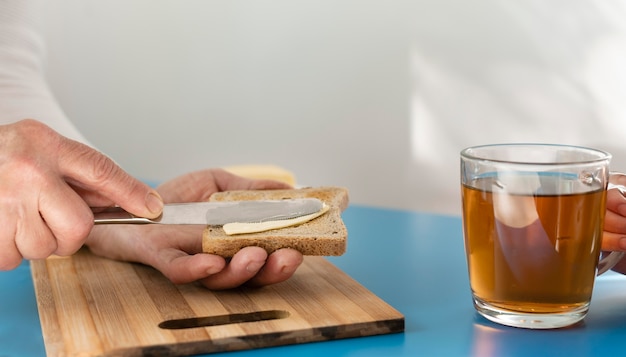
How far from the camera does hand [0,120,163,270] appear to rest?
0.88 metres

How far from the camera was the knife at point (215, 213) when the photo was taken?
3.05 feet

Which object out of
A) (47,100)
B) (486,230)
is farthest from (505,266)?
(47,100)

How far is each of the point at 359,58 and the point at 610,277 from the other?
9.14ft

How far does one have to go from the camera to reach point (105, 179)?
0.91 metres

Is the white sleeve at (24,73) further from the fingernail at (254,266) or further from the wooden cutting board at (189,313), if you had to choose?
the fingernail at (254,266)

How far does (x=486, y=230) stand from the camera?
81 cm

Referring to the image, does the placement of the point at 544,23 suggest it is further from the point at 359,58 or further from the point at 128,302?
the point at 128,302

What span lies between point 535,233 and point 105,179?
47cm

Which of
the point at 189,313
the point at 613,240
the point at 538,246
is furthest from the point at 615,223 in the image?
the point at 189,313

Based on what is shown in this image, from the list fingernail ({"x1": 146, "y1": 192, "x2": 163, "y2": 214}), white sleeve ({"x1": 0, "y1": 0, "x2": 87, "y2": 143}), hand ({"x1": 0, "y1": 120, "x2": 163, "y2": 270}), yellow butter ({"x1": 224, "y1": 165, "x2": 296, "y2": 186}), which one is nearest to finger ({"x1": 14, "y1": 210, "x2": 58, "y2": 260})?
hand ({"x1": 0, "y1": 120, "x2": 163, "y2": 270})

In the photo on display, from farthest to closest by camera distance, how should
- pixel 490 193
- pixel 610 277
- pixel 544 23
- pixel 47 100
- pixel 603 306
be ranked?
1. pixel 544 23
2. pixel 47 100
3. pixel 610 277
4. pixel 603 306
5. pixel 490 193

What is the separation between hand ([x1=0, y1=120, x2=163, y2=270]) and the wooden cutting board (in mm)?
79

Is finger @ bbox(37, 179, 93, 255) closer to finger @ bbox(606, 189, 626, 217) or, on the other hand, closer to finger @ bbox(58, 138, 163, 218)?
finger @ bbox(58, 138, 163, 218)

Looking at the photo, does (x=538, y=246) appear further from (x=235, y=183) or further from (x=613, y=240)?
(x=235, y=183)
